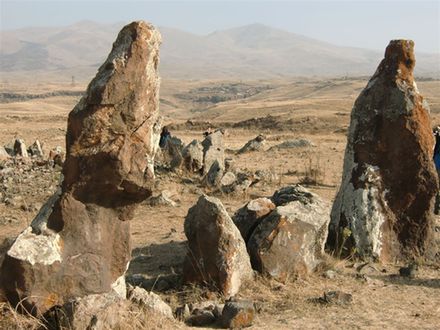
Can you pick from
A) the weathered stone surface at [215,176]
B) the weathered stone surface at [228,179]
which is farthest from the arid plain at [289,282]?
the weathered stone surface at [228,179]

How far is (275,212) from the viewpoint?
832 cm

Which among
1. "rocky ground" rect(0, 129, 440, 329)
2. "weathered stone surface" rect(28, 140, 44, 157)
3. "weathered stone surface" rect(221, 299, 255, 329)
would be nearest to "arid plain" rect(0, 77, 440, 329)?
"rocky ground" rect(0, 129, 440, 329)

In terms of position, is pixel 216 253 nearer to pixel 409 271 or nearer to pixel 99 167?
pixel 99 167

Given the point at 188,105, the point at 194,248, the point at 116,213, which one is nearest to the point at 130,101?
the point at 116,213

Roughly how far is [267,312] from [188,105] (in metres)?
84.2

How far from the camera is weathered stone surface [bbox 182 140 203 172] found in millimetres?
16531

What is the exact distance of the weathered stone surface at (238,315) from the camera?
645 centimetres

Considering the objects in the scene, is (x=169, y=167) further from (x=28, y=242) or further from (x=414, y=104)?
(x=28, y=242)

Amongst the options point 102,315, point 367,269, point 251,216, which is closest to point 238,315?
point 102,315

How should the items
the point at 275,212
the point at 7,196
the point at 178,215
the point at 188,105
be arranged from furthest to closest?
the point at 188,105 → the point at 7,196 → the point at 178,215 → the point at 275,212

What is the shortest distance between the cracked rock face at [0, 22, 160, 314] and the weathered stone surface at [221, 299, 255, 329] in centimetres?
128

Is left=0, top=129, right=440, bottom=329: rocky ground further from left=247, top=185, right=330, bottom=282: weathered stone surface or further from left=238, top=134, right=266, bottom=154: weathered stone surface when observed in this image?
left=238, top=134, right=266, bottom=154: weathered stone surface

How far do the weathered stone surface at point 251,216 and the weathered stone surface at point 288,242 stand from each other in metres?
0.27

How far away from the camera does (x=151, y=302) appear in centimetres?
655
